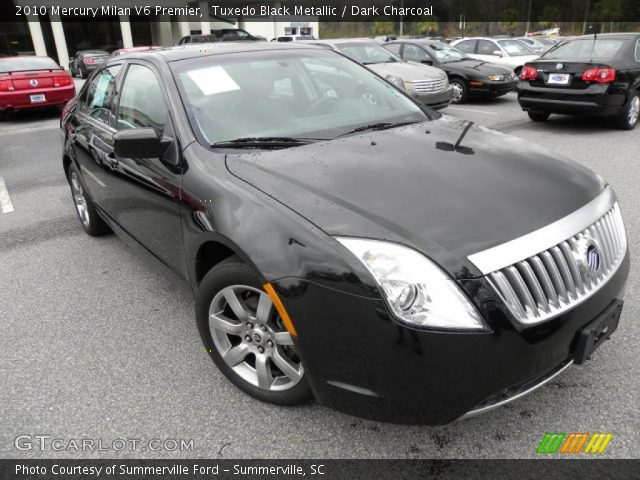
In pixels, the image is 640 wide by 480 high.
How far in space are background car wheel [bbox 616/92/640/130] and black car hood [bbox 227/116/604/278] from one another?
6.75m

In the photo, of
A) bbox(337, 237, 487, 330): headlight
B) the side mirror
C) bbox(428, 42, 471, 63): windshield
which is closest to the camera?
bbox(337, 237, 487, 330): headlight

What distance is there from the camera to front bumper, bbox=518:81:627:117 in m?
7.89

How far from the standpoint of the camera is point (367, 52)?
10.9 metres

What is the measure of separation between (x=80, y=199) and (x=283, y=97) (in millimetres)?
2662

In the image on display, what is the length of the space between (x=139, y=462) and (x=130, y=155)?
150cm

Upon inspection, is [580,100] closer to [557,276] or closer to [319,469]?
[557,276]

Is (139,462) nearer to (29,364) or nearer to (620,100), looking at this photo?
(29,364)

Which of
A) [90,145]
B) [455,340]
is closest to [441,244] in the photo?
[455,340]

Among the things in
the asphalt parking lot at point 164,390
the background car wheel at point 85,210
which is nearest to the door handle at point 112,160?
the asphalt parking lot at point 164,390

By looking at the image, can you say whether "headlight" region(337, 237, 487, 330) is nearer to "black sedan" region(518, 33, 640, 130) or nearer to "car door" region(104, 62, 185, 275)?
"car door" region(104, 62, 185, 275)

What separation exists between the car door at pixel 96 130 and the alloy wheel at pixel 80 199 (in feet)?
1.28

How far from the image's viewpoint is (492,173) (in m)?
2.38

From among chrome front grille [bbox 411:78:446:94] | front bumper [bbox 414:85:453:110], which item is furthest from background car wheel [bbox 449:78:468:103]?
chrome front grille [bbox 411:78:446:94]

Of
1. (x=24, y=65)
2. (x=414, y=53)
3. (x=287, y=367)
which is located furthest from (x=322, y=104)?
(x=24, y=65)
